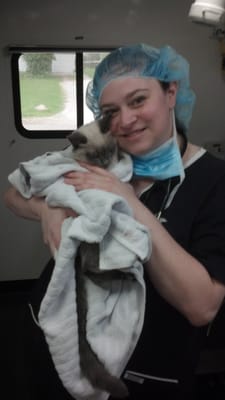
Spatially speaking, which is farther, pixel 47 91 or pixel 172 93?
pixel 47 91

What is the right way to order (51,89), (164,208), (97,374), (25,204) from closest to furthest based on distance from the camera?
(97,374) < (164,208) < (25,204) < (51,89)

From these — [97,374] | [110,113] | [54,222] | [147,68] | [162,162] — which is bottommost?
[97,374]

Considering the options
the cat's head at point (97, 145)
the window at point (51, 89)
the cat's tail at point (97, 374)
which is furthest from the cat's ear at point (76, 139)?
the window at point (51, 89)

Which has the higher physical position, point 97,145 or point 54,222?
point 97,145

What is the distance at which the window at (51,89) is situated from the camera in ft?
8.15

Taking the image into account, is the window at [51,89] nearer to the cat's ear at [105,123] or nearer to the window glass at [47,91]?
the window glass at [47,91]

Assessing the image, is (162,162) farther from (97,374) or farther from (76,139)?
(97,374)

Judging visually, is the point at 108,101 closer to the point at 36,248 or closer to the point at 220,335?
the point at 220,335

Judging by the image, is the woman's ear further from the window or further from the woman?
the window

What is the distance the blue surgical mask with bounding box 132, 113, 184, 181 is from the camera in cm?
92

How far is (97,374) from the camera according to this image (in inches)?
28.6

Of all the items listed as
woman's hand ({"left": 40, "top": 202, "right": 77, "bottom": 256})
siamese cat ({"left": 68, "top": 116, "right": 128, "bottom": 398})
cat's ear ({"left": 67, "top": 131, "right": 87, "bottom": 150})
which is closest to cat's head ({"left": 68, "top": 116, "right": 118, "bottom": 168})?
cat's ear ({"left": 67, "top": 131, "right": 87, "bottom": 150})

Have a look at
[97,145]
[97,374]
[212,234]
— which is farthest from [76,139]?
[97,374]

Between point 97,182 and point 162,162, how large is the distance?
9.2 inches
